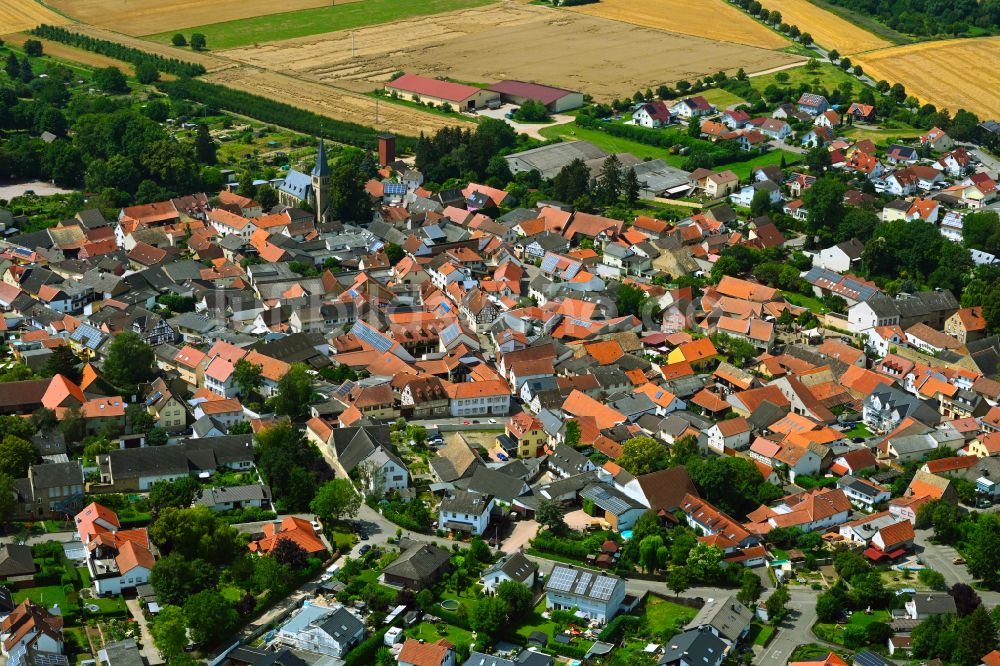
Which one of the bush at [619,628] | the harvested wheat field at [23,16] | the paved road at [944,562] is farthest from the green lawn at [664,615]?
the harvested wheat field at [23,16]

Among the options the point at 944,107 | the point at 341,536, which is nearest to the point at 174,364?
the point at 341,536

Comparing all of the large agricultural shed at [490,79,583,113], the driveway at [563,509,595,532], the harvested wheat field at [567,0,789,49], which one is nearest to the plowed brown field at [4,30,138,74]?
the large agricultural shed at [490,79,583,113]

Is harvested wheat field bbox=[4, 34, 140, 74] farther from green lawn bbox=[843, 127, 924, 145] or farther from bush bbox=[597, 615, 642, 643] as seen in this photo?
bush bbox=[597, 615, 642, 643]

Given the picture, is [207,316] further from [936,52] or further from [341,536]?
[936,52]

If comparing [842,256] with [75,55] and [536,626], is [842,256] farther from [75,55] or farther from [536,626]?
[75,55]

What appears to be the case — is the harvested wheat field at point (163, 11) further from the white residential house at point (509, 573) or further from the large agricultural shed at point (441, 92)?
the white residential house at point (509, 573)

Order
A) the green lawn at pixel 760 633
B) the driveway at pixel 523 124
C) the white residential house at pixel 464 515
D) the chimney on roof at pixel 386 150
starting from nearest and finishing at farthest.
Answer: the green lawn at pixel 760 633, the white residential house at pixel 464 515, the chimney on roof at pixel 386 150, the driveway at pixel 523 124

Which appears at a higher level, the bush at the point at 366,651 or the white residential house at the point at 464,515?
the white residential house at the point at 464,515
